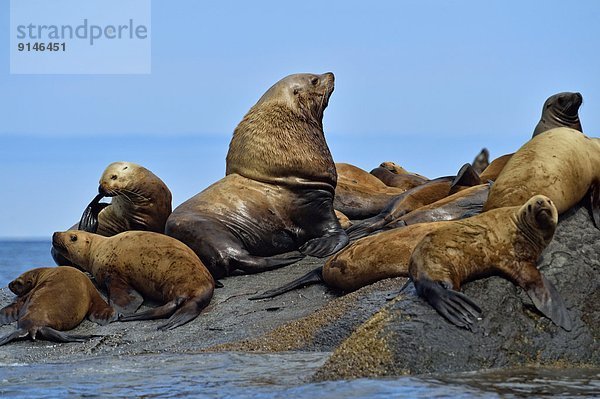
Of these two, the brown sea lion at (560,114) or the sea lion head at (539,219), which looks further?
the brown sea lion at (560,114)

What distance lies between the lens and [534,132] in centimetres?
1328

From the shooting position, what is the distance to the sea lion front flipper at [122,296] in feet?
33.3

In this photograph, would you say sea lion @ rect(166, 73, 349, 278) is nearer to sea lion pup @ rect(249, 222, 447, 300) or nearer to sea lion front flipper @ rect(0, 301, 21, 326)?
sea lion front flipper @ rect(0, 301, 21, 326)

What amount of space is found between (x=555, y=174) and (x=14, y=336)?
4417 millimetres

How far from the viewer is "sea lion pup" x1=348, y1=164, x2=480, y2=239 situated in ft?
38.4

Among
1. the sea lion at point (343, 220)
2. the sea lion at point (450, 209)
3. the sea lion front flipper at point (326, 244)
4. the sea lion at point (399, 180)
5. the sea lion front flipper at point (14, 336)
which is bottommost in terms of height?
the sea lion front flipper at point (14, 336)

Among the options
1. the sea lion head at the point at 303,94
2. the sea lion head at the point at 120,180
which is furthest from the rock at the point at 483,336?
the sea lion head at the point at 120,180

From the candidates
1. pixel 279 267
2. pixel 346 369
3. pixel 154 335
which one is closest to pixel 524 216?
pixel 346 369

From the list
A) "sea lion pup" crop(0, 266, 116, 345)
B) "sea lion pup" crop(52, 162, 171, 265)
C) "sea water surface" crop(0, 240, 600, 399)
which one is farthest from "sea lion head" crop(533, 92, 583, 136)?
"sea water surface" crop(0, 240, 600, 399)

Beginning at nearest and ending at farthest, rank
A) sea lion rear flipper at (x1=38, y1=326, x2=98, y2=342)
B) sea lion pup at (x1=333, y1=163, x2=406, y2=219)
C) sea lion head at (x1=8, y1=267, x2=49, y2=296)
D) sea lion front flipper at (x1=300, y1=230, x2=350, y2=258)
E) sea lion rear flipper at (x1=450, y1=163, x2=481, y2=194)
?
sea lion rear flipper at (x1=38, y1=326, x2=98, y2=342) → sea lion head at (x1=8, y1=267, x2=49, y2=296) → sea lion front flipper at (x1=300, y1=230, x2=350, y2=258) → sea lion rear flipper at (x1=450, y1=163, x2=481, y2=194) → sea lion pup at (x1=333, y1=163, x2=406, y2=219)

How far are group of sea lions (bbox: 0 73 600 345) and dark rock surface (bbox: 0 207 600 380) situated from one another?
0.35ft

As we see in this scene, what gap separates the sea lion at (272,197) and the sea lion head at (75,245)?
34.3 inches

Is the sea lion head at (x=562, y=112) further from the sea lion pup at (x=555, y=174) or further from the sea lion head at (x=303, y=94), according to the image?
the sea lion pup at (x=555, y=174)

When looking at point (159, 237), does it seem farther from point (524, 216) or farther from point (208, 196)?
point (524, 216)
